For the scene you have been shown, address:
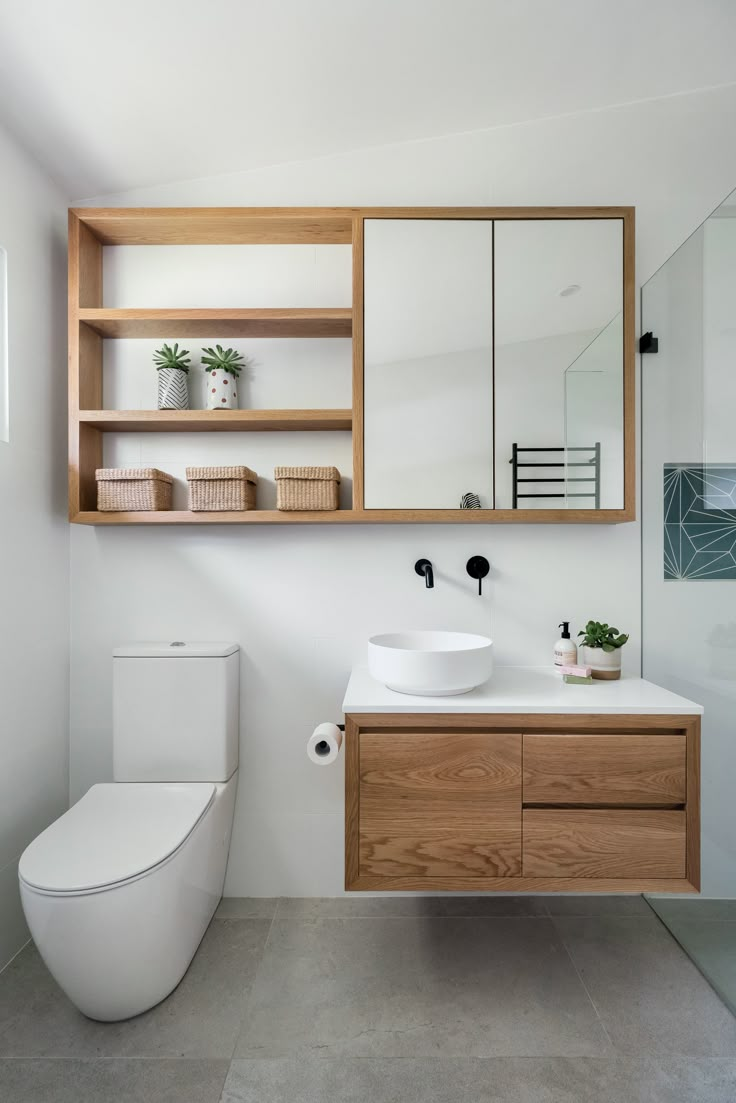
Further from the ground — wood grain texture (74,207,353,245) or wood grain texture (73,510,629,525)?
wood grain texture (74,207,353,245)

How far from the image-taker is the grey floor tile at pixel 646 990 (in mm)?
1521

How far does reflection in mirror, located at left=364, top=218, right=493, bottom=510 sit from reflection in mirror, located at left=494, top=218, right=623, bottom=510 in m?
0.06

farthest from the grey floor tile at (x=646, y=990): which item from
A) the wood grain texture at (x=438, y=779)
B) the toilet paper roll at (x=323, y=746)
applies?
the toilet paper roll at (x=323, y=746)

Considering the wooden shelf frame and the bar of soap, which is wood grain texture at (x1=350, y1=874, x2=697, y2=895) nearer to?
the bar of soap

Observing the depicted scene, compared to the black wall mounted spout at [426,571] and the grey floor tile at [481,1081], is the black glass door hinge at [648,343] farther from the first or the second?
the grey floor tile at [481,1081]

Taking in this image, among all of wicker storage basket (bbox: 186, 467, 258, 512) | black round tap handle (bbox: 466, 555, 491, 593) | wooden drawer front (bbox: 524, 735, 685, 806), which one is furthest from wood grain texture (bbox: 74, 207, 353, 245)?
wooden drawer front (bbox: 524, 735, 685, 806)

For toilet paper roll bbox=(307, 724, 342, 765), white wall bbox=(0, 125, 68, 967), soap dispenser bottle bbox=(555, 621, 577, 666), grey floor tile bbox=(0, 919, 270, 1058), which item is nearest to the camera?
grey floor tile bbox=(0, 919, 270, 1058)

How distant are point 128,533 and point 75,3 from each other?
1.41 meters

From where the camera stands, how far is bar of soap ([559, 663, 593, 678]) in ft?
6.16

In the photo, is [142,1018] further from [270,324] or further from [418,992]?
[270,324]

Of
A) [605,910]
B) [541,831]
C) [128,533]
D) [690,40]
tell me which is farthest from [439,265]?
[605,910]

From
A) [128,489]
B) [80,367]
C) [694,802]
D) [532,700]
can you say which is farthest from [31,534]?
[694,802]

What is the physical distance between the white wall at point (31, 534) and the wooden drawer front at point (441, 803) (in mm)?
1068

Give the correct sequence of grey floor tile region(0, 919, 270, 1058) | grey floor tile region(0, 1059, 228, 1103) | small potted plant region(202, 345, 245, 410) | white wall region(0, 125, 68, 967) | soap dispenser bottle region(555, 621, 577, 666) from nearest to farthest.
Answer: grey floor tile region(0, 1059, 228, 1103), grey floor tile region(0, 919, 270, 1058), white wall region(0, 125, 68, 967), soap dispenser bottle region(555, 621, 577, 666), small potted plant region(202, 345, 245, 410)
